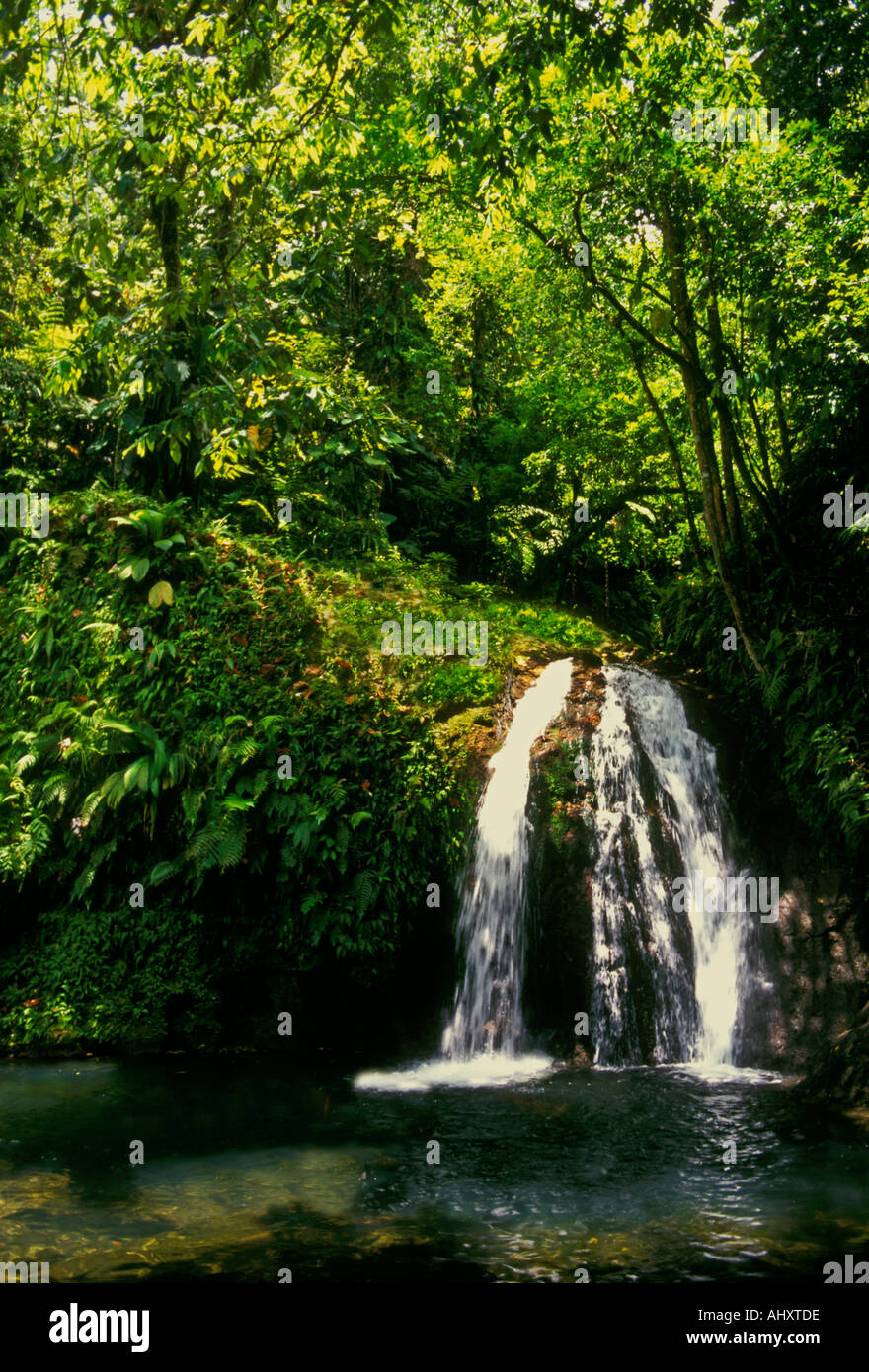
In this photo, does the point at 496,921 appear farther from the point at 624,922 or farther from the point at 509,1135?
the point at 509,1135

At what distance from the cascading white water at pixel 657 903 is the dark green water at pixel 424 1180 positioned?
532 millimetres

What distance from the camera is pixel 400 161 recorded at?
45.9 ft

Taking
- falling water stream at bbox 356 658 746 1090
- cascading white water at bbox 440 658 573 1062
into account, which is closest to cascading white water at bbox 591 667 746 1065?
falling water stream at bbox 356 658 746 1090

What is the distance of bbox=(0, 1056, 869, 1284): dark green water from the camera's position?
4.93 meters

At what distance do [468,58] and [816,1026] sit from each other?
7.86 metres

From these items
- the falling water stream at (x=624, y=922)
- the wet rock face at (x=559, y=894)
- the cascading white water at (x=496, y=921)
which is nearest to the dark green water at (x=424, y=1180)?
the falling water stream at (x=624, y=922)

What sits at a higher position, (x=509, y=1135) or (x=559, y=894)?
(x=559, y=894)

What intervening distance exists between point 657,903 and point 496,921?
1.53 meters

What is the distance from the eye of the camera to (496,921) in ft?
30.0

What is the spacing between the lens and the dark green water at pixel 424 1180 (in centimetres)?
493

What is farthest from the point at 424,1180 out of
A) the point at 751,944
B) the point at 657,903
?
the point at 751,944

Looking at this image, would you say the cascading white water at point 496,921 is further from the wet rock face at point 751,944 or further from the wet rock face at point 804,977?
the wet rock face at point 804,977

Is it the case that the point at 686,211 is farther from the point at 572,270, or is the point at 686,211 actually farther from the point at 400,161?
the point at 400,161

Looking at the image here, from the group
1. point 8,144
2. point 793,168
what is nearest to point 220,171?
point 793,168
